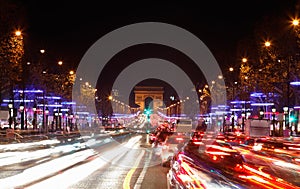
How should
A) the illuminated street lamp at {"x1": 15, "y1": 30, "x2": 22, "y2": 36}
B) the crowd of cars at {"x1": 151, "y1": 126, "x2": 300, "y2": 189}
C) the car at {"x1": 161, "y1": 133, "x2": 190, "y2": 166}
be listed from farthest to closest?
1. the illuminated street lamp at {"x1": 15, "y1": 30, "x2": 22, "y2": 36}
2. the car at {"x1": 161, "y1": 133, "x2": 190, "y2": 166}
3. the crowd of cars at {"x1": 151, "y1": 126, "x2": 300, "y2": 189}

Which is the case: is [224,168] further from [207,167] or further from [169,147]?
[169,147]

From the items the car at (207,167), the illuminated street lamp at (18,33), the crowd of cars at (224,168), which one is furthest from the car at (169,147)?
the illuminated street lamp at (18,33)

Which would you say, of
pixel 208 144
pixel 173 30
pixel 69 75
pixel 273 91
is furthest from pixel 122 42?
pixel 69 75

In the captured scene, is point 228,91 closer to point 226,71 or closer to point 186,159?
point 226,71

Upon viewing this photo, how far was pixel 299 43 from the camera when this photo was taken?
152 feet

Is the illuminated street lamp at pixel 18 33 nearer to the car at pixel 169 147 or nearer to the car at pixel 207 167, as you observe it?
the car at pixel 169 147

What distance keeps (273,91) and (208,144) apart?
142 feet

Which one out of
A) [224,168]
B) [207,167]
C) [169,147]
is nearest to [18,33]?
[169,147]

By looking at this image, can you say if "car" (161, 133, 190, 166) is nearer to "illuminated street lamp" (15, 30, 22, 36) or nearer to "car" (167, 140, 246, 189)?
"car" (167, 140, 246, 189)

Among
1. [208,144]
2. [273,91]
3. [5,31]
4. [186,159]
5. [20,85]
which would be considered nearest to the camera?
[186,159]

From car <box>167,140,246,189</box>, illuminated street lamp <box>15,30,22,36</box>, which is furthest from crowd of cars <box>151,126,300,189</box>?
illuminated street lamp <box>15,30,22,36</box>

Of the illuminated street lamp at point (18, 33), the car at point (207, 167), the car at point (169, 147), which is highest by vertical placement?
the illuminated street lamp at point (18, 33)

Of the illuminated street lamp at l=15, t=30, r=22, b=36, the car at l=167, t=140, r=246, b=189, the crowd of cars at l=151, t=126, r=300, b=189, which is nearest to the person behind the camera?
the crowd of cars at l=151, t=126, r=300, b=189

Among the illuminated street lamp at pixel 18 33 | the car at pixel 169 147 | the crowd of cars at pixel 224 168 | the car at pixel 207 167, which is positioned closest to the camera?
the crowd of cars at pixel 224 168
